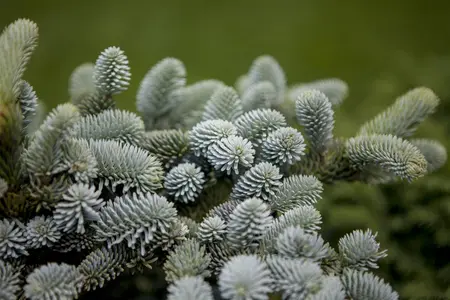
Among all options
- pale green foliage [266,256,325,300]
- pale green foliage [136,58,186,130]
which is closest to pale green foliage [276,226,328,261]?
pale green foliage [266,256,325,300]

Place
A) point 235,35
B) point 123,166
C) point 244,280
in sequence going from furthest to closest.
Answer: point 235,35 → point 123,166 → point 244,280

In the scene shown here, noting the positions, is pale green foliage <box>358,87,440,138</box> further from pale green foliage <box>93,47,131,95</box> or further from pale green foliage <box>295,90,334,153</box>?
pale green foliage <box>93,47,131,95</box>

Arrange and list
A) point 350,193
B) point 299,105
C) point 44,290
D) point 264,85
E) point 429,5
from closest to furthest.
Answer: point 44,290
point 299,105
point 264,85
point 350,193
point 429,5

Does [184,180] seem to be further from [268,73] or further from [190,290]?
[268,73]

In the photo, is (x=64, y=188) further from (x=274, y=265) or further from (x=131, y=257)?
(x=274, y=265)

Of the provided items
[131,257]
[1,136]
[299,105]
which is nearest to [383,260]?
[299,105]

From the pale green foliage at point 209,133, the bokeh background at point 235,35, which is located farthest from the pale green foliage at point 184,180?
the bokeh background at point 235,35

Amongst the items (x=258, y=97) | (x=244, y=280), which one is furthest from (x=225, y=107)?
(x=244, y=280)
